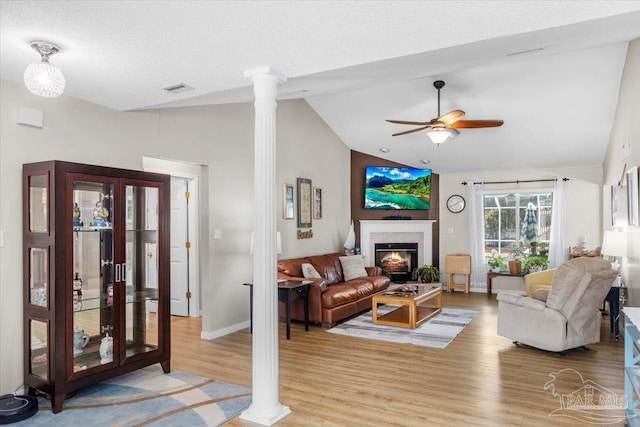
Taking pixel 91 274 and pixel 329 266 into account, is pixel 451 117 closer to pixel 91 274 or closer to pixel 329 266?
pixel 329 266

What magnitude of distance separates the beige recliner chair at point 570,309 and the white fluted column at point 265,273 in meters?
2.89

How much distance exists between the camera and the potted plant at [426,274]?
874 centimetres

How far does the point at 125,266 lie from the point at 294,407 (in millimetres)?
1790

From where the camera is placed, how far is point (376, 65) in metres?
3.40

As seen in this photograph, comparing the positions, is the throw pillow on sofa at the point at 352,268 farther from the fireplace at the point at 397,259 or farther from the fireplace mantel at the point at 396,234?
the fireplace at the point at 397,259

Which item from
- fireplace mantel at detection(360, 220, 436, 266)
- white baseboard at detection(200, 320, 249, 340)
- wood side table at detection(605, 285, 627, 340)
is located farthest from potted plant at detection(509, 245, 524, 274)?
white baseboard at detection(200, 320, 249, 340)

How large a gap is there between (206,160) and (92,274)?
2.14 m

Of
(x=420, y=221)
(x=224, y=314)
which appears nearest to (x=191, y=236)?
(x=224, y=314)

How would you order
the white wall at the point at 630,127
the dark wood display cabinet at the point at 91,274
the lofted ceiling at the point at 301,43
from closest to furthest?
the lofted ceiling at the point at 301,43 < the dark wood display cabinet at the point at 91,274 < the white wall at the point at 630,127

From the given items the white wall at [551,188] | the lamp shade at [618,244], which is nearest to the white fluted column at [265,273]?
the lamp shade at [618,244]

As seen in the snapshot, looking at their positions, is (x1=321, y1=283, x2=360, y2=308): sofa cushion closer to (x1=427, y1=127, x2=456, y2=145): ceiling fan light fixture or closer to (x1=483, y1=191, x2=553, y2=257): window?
(x1=427, y1=127, x2=456, y2=145): ceiling fan light fixture

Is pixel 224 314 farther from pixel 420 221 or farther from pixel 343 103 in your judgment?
→ pixel 420 221

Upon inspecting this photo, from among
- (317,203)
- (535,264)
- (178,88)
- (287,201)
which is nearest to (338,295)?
(287,201)

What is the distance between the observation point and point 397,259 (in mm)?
9102
